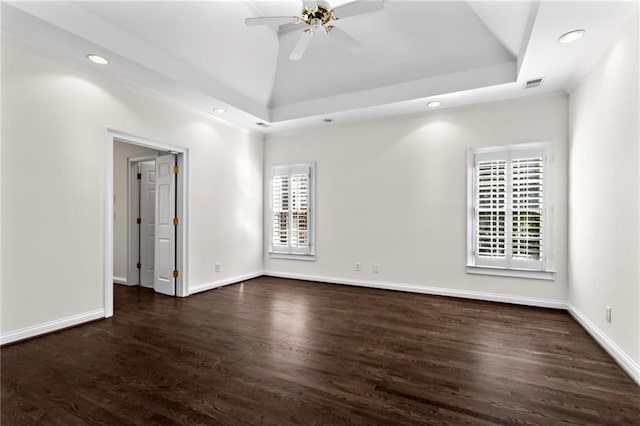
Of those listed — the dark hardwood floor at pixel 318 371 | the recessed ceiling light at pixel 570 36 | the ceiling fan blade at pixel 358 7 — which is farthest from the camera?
the recessed ceiling light at pixel 570 36

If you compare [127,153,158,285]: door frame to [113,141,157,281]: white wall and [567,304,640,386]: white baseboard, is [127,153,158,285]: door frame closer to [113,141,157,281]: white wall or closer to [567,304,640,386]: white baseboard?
[113,141,157,281]: white wall

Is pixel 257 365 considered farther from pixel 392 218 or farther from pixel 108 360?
pixel 392 218

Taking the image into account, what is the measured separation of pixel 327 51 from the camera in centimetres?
443

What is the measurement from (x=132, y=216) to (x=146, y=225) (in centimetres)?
26

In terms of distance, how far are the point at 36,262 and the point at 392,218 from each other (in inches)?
174

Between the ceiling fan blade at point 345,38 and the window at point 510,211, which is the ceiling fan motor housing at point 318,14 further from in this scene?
the window at point 510,211

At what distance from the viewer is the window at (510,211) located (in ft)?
13.9

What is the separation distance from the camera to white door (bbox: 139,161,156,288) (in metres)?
5.52

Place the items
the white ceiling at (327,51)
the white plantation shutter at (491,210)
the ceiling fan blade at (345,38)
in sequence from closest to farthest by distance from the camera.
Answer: the white ceiling at (327,51), the ceiling fan blade at (345,38), the white plantation shutter at (491,210)

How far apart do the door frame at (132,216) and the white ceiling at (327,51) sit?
176 cm

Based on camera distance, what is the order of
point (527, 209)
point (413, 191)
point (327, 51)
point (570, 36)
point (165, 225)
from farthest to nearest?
point (413, 191) < point (165, 225) < point (327, 51) < point (527, 209) < point (570, 36)

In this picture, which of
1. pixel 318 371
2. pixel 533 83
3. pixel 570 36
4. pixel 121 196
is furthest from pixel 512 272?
pixel 121 196


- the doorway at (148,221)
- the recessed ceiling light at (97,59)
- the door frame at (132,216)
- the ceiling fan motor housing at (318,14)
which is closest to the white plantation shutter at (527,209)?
the ceiling fan motor housing at (318,14)

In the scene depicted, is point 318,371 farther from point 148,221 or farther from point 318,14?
point 148,221
